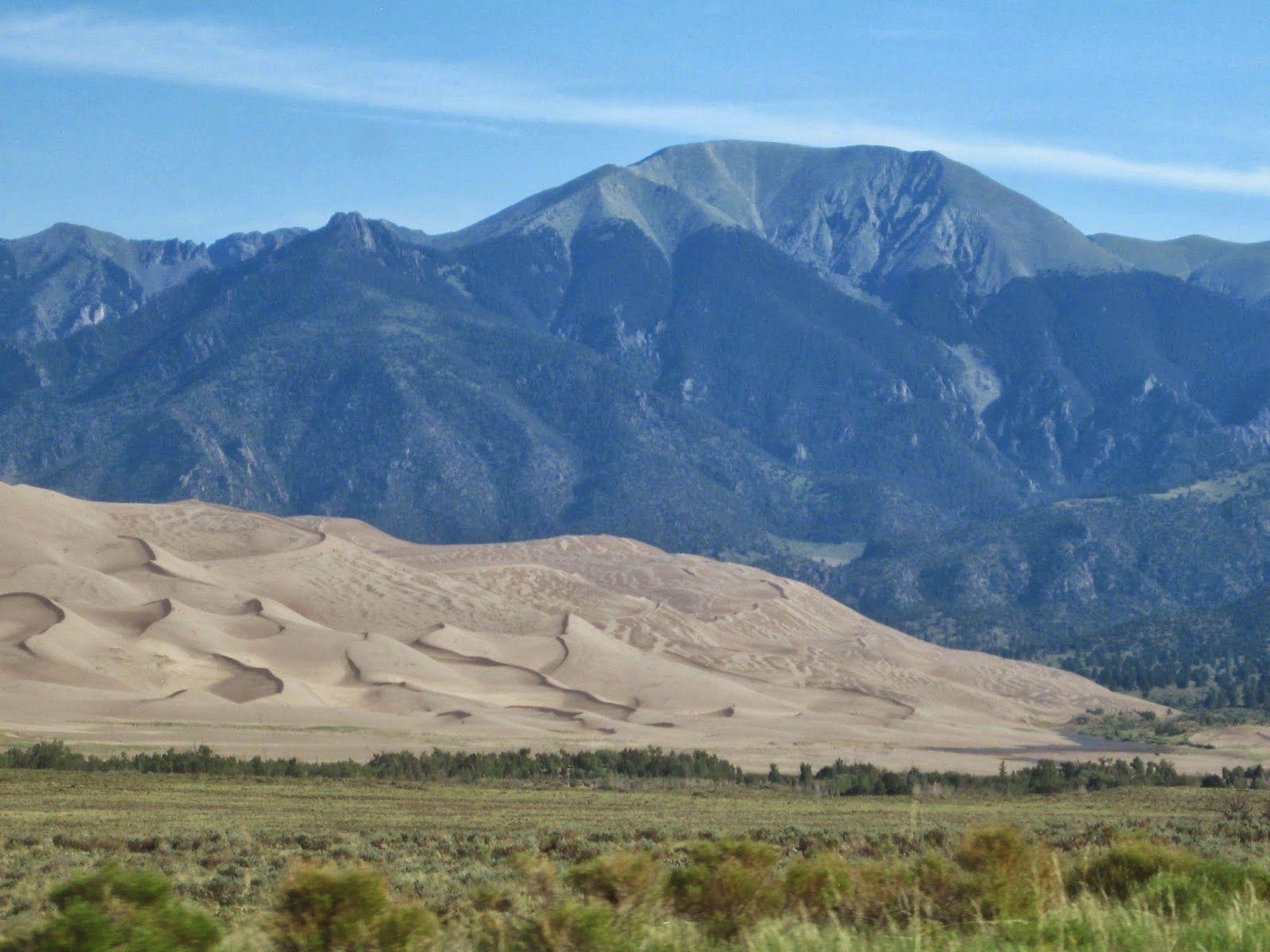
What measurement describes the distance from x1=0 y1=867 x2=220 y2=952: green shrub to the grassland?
88cm

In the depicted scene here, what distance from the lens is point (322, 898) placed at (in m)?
12.7

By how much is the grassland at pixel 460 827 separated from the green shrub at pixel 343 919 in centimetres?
52

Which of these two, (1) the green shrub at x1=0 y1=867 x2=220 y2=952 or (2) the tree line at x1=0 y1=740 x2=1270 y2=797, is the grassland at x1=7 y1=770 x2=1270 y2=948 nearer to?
(1) the green shrub at x1=0 y1=867 x2=220 y2=952

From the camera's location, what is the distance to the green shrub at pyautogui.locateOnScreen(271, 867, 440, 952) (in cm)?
1248

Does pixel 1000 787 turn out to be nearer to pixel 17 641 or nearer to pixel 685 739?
pixel 685 739

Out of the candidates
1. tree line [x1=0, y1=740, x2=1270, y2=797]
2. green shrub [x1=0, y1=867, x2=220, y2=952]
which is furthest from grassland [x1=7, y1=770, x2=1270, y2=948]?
tree line [x1=0, y1=740, x2=1270, y2=797]

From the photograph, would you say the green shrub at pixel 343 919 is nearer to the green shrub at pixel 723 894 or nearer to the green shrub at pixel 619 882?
the green shrub at pixel 619 882

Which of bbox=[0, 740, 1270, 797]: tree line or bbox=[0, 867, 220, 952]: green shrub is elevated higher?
bbox=[0, 867, 220, 952]: green shrub

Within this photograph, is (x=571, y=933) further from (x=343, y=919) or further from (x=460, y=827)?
(x=460, y=827)

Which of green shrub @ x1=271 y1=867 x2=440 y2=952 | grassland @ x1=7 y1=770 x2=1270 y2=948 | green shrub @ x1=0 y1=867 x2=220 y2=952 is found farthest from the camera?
grassland @ x1=7 y1=770 x2=1270 y2=948

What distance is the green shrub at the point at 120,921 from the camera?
11.2 meters

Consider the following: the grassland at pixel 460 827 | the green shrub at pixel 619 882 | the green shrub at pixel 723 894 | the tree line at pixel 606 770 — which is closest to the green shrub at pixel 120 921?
the grassland at pixel 460 827

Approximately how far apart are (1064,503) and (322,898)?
17326 centimetres

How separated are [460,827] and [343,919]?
59.3 ft
